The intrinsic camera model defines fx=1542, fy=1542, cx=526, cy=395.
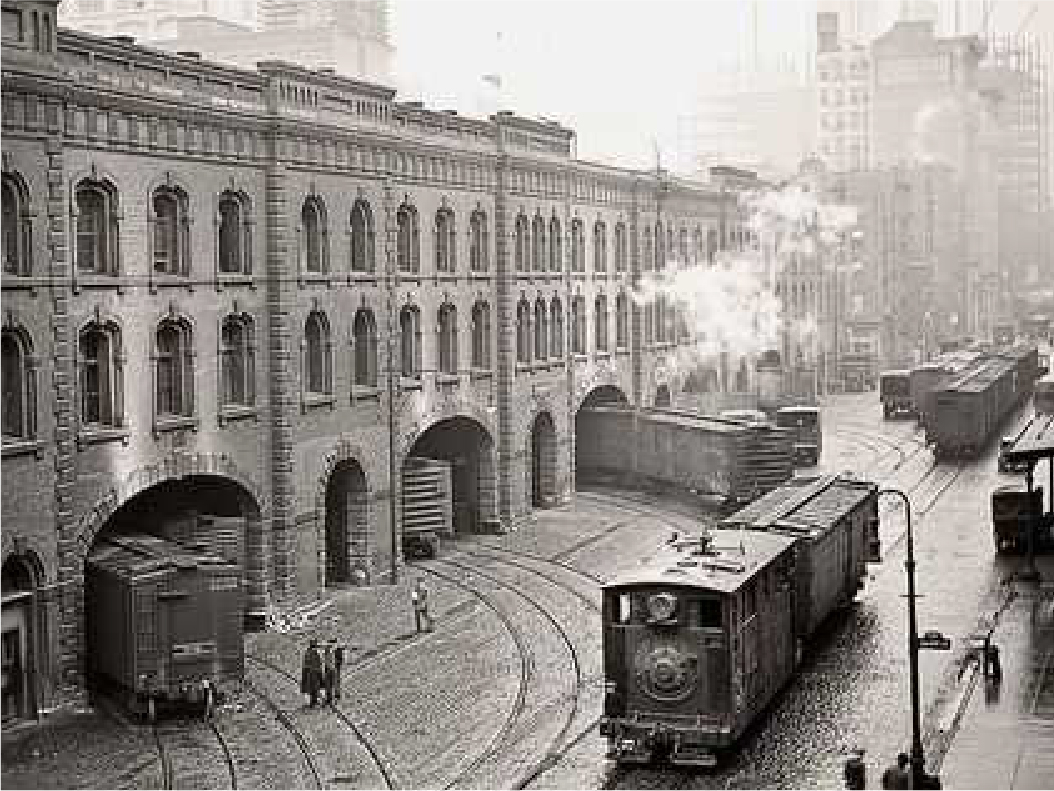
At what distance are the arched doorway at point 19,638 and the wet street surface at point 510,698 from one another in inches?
50.5

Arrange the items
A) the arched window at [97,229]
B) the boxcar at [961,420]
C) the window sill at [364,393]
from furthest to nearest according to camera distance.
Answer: the boxcar at [961,420], the window sill at [364,393], the arched window at [97,229]

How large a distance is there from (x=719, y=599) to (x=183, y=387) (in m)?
16.1

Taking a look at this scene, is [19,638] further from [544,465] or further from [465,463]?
[544,465]

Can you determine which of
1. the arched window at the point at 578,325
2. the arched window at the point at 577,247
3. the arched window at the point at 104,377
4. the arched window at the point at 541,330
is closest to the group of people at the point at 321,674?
the arched window at the point at 104,377

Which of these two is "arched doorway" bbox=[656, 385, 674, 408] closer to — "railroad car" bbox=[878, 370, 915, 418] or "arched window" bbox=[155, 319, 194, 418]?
"railroad car" bbox=[878, 370, 915, 418]

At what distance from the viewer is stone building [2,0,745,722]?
3177 centimetres

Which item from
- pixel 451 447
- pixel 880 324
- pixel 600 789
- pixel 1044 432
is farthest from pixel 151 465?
pixel 880 324

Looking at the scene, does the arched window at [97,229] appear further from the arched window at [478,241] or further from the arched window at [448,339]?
the arched window at [478,241]

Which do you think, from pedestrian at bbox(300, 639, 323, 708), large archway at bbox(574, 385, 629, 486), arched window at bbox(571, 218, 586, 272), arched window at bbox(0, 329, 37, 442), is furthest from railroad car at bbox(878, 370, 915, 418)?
arched window at bbox(0, 329, 37, 442)

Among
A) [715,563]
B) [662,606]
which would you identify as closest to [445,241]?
[715,563]

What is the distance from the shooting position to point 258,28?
121 meters

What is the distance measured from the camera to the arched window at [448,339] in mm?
50469

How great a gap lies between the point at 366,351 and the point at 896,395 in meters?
48.2

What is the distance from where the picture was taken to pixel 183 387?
3753 cm
